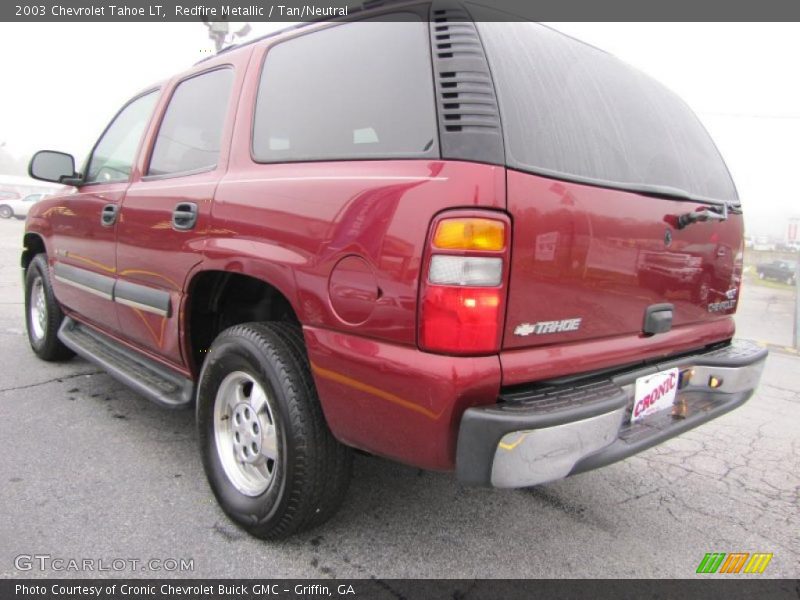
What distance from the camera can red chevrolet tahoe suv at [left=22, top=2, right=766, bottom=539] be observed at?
161 cm

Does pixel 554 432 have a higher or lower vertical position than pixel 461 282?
lower

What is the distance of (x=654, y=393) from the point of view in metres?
2.12

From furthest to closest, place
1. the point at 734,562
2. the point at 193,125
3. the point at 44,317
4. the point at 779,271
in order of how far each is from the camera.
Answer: the point at 779,271
the point at 44,317
the point at 193,125
the point at 734,562

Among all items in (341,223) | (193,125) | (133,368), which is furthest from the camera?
(133,368)

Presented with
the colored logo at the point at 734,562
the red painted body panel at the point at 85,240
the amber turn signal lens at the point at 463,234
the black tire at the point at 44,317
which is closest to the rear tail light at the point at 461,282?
the amber turn signal lens at the point at 463,234

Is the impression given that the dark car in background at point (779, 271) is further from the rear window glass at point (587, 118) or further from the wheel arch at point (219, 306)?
the wheel arch at point (219, 306)

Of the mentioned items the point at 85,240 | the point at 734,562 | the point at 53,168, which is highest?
→ the point at 53,168

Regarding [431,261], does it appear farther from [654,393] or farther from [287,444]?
[654,393]

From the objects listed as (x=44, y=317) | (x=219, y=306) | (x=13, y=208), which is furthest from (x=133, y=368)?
(x=13, y=208)

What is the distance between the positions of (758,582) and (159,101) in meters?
3.56

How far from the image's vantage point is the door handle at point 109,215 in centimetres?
303

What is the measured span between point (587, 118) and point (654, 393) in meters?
1.05

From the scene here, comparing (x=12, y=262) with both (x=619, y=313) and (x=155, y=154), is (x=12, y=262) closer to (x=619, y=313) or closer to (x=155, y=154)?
(x=155, y=154)

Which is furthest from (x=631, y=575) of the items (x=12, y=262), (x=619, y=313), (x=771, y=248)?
(x=771, y=248)
